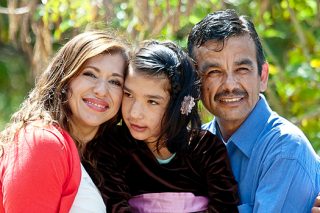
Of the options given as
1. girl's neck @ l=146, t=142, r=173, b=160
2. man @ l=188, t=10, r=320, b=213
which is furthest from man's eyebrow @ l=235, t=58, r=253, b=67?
girl's neck @ l=146, t=142, r=173, b=160

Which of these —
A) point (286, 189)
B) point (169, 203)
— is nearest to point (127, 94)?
point (169, 203)

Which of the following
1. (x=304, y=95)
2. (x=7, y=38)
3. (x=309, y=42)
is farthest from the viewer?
(x=7, y=38)

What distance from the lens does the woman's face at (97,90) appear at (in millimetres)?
3223

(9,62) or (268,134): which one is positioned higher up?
(268,134)

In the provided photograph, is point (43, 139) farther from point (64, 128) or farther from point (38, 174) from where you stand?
point (64, 128)

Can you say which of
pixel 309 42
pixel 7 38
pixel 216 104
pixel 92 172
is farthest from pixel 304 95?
pixel 7 38

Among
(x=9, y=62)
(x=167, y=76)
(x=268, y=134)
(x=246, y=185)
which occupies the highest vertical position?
(x=167, y=76)

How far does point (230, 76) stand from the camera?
3381 mm

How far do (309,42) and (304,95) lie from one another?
2.14 ft

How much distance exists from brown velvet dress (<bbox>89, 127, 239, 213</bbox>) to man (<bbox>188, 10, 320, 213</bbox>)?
0.32 feet

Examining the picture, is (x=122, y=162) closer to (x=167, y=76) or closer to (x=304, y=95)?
(x=167, y=76)

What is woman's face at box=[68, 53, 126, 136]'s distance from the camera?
10.6ft

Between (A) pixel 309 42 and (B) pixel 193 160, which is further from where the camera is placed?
(A) pixel 309 42

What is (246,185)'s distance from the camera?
3.28 metres
